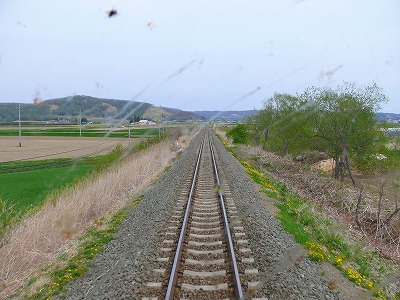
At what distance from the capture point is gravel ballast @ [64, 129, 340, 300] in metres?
5.55

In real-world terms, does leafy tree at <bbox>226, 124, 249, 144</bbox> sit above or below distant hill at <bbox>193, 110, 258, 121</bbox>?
below

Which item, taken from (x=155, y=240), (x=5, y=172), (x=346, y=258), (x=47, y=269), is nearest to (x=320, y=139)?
(x=346, y=258)

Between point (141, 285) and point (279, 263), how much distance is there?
2742 millimetres

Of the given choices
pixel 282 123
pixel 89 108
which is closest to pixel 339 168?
pixel 282 123

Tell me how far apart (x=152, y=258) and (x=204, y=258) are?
1078mm

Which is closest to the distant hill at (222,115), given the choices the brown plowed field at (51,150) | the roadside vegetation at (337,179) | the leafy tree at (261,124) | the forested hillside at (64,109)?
the leafy tree at (261,124)

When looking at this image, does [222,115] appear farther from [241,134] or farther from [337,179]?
[241,134]

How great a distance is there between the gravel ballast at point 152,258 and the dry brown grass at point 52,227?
160 centimetres

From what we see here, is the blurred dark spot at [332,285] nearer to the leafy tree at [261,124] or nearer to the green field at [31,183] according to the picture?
the green field at [31,183]

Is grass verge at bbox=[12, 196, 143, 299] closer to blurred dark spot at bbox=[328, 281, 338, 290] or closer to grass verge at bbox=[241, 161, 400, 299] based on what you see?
blurred dark spot at bbox=[328, 281, 338, 290]

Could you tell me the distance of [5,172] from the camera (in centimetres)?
3164

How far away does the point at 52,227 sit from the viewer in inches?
368

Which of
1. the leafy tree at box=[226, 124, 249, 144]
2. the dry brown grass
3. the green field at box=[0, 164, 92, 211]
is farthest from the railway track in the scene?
the leafy tree at box=[226, 124, 249, 144]

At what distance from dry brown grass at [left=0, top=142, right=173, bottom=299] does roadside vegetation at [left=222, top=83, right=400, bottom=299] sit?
627cm
